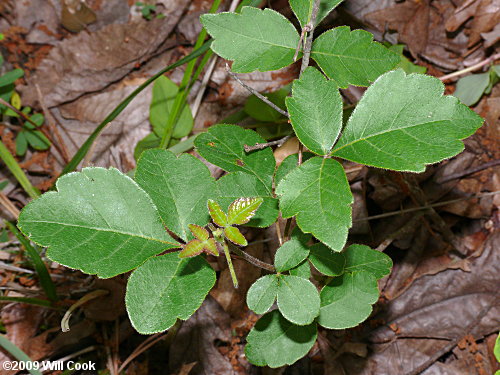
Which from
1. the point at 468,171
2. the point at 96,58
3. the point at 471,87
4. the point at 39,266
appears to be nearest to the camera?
the point at 39,266

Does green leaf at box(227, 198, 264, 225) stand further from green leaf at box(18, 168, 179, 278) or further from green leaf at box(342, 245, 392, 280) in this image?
green leaf at box(342, 245, 392, 280)

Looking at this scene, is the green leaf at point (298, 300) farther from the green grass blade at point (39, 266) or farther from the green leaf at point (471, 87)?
the green leaf at point (471, 87)

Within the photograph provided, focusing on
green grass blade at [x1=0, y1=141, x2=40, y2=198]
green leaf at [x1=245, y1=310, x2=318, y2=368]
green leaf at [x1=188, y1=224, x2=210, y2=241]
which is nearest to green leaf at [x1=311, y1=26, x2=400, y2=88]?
green leaf at [x1=188, y1=224, x2=210, y2=241]

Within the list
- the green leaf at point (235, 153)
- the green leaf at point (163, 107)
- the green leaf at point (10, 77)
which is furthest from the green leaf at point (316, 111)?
the green leaf at point (10, 77)

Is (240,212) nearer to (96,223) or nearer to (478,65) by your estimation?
(96,223)

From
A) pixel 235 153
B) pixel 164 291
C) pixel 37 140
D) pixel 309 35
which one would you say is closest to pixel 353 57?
pixel 309 35

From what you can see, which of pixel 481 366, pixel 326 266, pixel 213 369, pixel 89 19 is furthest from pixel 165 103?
pixel 481 366
